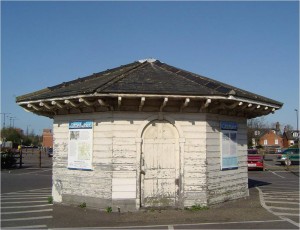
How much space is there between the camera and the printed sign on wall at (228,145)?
12059 millimetres

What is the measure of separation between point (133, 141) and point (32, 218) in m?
3.49

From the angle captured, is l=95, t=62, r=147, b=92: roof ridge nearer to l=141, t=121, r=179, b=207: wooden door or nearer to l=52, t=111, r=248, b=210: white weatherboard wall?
l=52, t=111, r=248, b=210: white weatherboard wall

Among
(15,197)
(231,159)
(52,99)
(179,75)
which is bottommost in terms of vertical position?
(15,197)

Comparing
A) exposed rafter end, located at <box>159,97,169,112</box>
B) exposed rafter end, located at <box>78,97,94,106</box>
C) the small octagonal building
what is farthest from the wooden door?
exposed rafter end, located at <box>78,97,94,106</box>

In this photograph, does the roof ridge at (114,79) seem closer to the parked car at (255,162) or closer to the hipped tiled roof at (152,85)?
the hipped tiled roof at (152,85)

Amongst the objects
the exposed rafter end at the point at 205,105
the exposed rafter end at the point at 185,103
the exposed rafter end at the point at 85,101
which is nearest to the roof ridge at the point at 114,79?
the exposed rafter end at the point at 85,101

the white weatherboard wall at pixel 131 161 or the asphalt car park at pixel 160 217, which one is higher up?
the white weatherboard wall at pixel 131 161

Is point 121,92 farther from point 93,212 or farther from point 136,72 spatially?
point 93,212

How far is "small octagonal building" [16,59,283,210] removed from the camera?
10.6 metres

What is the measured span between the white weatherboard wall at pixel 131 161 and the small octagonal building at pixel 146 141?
29 millimetres

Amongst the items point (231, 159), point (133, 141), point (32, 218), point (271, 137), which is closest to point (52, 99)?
point (133, 141)

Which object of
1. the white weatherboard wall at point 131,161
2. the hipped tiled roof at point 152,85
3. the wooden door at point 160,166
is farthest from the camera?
the wooden door at point 160,166

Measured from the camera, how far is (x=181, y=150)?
10984 millimetres

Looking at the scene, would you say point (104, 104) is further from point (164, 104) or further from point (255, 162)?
point (255, 162)
